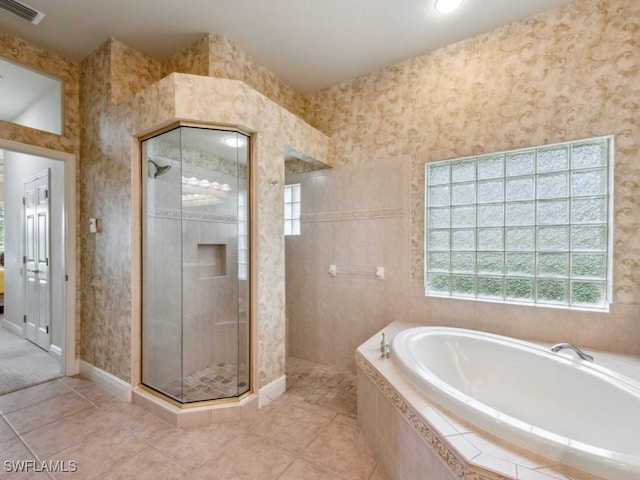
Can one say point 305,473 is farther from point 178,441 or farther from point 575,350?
point 575,350

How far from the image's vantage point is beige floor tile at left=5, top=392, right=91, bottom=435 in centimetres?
190

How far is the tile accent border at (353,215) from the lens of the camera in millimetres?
2576

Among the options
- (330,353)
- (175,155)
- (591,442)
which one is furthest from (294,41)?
(591,442)

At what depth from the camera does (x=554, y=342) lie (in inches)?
77.4

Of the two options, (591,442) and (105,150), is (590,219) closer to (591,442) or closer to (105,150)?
(591,442)

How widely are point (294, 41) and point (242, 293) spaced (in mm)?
2033

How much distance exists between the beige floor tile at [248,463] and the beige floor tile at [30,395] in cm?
165

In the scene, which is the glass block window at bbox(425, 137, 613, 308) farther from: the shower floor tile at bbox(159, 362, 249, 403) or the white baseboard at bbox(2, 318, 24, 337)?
the white baseboard at bbox(2, 318, 24, 337)

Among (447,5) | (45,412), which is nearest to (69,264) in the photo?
(45,412)

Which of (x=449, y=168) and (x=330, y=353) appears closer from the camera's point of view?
(x=449, y=168)

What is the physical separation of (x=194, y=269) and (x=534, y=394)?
2467 mm

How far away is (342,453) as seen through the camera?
166cm

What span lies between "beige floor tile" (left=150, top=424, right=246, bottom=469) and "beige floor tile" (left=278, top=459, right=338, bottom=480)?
43 cm
